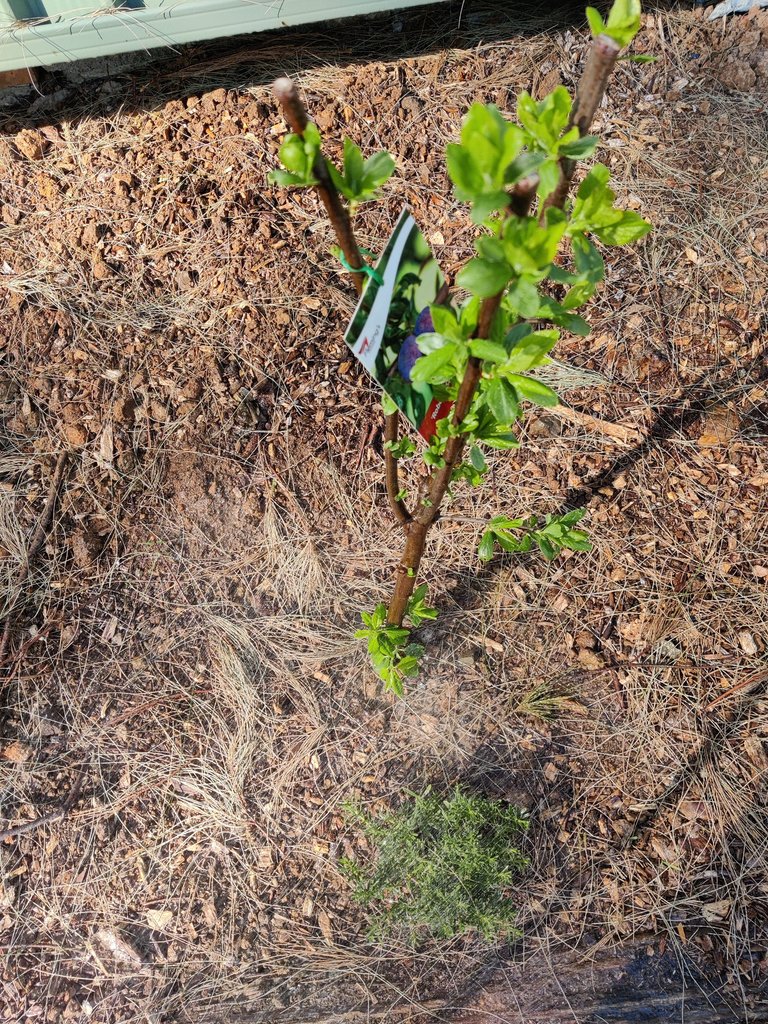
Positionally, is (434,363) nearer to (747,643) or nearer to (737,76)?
(747,643)

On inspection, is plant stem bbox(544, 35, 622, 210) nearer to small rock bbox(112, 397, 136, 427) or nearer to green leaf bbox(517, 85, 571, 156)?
green leaf bbox(517, 85, 571, 156)

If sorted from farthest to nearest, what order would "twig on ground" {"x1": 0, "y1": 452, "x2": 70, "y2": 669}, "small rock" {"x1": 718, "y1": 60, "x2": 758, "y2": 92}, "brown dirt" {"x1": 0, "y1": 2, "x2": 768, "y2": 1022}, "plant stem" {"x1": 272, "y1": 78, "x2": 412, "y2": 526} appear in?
"small rock" {"x1": 718, "y1": 60, "x2": 758, "y2": 92}, "twig on ground" {"x1": 0, "y1": 452, "x2": 70, "y2": 669}, "brown dirt" {"x1": 0, "y1": 2, "x2": 768, "y2": 1022}, "plant stem" {"x1": 272, "y1": 78, "x2": 412, "y2": 526}

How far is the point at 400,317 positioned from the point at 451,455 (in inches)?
10.0

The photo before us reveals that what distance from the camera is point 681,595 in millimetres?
1999

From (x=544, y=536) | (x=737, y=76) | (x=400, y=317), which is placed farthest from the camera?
(x=737, y=76)

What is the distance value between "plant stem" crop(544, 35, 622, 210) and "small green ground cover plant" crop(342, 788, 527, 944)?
1.37 metres

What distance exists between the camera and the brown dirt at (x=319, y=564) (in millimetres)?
1781

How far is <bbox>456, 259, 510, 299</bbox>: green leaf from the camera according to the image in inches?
31.0

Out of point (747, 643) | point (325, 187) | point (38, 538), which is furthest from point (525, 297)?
point (38, 538)

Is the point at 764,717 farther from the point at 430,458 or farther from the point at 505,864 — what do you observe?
the point at 430,458

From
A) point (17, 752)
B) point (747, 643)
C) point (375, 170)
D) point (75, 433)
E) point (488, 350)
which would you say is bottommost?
point (17, 752)

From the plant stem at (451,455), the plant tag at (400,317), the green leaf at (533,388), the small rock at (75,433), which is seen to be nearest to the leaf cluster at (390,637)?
the plant stem at (451,455)

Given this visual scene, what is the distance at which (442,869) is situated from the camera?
5.58 feet

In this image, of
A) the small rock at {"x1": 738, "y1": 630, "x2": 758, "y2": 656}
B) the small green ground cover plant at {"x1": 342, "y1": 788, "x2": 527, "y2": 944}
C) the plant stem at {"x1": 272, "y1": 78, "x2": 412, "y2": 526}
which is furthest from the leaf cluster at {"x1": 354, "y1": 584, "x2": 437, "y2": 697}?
the small rock at {"x1": 738, "y1": 630, "x2": 758, "y2": 656}
